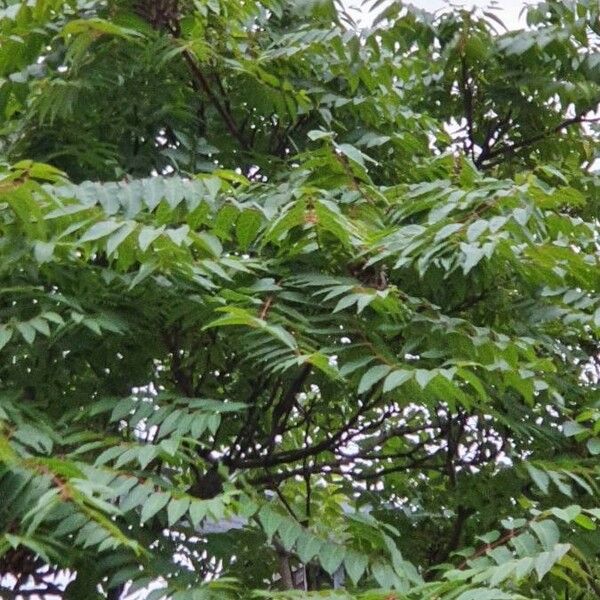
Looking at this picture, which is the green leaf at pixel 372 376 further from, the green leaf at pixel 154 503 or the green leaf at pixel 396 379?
the green leaf at pixel 154 503

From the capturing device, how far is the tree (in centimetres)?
231

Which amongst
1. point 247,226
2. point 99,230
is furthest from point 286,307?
point 99,230

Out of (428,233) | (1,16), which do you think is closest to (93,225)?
(428,233)

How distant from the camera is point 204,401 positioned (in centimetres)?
248

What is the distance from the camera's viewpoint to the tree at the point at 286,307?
7.57 ft

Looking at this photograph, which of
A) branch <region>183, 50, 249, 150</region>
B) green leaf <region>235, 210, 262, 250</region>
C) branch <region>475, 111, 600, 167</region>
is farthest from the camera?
branch <region>475, 111, 600, 167</region>

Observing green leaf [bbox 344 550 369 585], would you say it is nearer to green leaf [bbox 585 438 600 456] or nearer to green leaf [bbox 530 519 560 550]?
green leaf [bbox 530 519 560 550]

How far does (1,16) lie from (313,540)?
158 cm

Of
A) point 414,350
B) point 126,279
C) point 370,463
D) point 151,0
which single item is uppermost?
point 151,0

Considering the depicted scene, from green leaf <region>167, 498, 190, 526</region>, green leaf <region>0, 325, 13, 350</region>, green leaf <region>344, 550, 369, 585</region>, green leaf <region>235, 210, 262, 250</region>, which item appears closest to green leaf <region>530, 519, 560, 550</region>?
green leaf <region>344, 550, 369, 585</region>

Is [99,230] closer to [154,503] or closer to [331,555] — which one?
[154,503]

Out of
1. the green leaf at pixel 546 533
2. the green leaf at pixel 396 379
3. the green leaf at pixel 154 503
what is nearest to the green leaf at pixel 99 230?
the green leaf at pixel 154 503

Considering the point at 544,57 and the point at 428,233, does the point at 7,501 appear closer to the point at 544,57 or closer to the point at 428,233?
the point at 428,233

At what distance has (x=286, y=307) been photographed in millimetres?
2498
